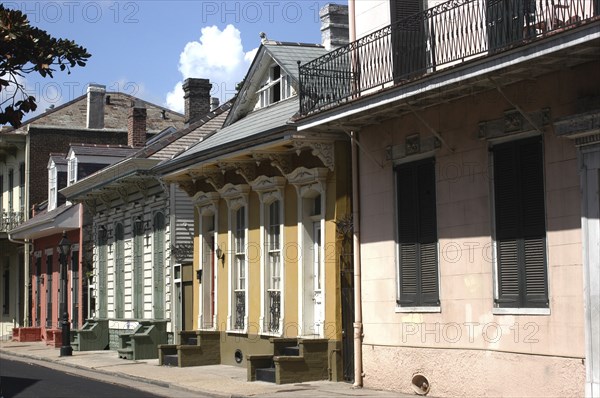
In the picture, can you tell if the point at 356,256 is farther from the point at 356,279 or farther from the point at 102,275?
the point at 102,275

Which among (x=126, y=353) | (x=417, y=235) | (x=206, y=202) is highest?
(x=206, y=202)

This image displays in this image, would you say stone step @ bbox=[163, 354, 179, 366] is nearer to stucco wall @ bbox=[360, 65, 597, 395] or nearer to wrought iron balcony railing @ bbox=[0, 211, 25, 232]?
stucco wall @ bbox=[360, 65, 597, 395]

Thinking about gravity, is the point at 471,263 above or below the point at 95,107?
below

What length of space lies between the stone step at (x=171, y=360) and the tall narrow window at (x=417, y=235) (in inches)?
333

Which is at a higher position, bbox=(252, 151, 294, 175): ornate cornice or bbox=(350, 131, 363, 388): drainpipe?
bbox=(252, 151, 294, 175): ornate cornice

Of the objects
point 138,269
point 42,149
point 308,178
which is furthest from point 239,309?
point 42,149

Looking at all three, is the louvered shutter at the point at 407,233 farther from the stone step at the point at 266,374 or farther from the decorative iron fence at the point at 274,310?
the decorative iron fence at the point at 274,310

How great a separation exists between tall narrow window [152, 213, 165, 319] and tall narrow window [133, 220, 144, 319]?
1259mm

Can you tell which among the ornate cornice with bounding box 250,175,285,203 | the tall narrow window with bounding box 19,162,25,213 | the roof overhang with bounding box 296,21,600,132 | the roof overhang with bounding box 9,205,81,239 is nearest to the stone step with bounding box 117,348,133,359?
the ornate cornice with bounding box 250,175,285,203

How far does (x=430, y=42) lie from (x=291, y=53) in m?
8.10

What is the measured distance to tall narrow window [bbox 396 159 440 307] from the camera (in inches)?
659

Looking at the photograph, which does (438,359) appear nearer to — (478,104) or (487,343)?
(487,343)

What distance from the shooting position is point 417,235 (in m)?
17.1

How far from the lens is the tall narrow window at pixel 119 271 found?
31812 millimetres
